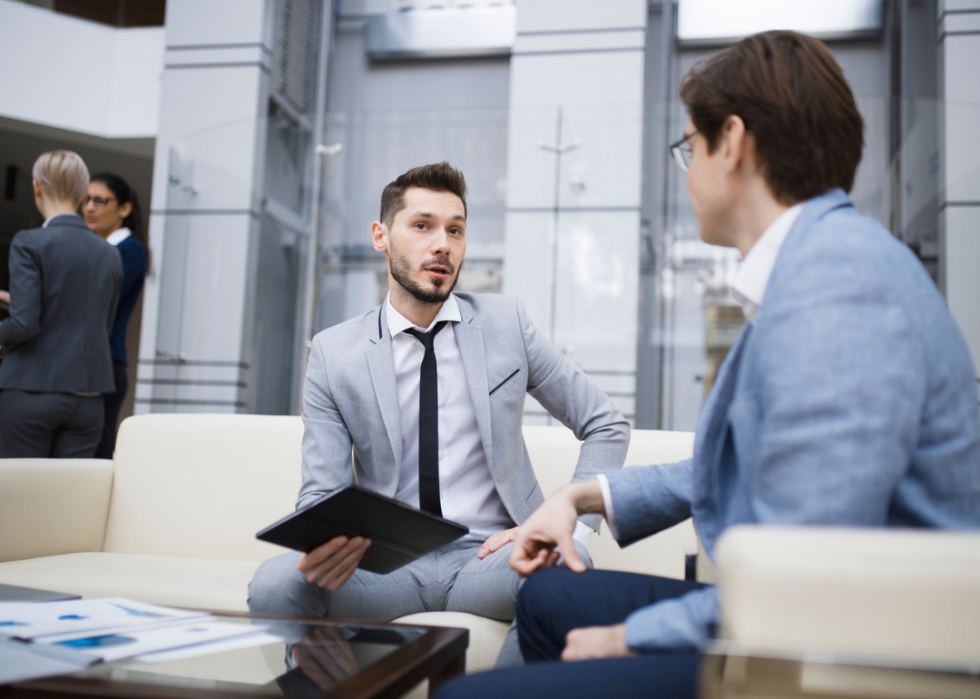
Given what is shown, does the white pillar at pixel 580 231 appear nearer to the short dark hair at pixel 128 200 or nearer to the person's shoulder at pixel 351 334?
the short dark hair at pixel 128 200

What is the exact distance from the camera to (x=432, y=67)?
6348 mm

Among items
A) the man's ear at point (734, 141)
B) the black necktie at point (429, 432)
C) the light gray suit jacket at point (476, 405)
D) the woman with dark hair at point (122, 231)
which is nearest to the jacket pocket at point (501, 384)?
the light gray suit jacket at point (476, 405)

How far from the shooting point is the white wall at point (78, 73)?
20.5 feet

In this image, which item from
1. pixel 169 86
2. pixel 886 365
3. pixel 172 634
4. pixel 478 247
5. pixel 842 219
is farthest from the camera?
pixel 169 86

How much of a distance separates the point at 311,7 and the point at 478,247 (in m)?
3.16

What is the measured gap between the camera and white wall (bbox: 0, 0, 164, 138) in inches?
246

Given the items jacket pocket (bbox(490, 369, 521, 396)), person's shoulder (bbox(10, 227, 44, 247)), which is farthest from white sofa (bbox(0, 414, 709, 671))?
person's shoulder (bbox(10, 227, 44, 247))

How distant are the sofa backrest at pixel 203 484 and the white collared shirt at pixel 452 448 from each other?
570 millimetres

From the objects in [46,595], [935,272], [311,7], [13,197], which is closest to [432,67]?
[311,7]

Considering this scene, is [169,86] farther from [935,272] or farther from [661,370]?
[935,272]

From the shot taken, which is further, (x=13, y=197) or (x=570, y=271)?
(x=13, y=197)

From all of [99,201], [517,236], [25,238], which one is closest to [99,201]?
[99,201]

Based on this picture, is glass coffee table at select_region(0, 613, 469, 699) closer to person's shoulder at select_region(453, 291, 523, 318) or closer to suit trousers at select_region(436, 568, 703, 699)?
suit trousers at select_region(436, 568, 703, 699)

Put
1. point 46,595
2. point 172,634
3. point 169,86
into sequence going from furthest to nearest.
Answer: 1. point 169,86
2. point 46,595
3. point 172,634
